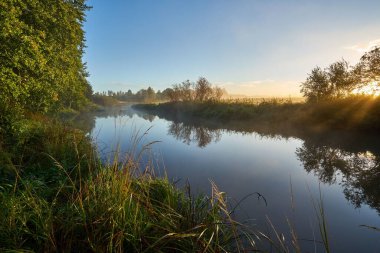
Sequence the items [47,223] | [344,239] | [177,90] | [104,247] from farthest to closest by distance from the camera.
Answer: [177,90] < [344,239] < [47,223] < [104,247]

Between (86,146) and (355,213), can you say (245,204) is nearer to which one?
(355,213)

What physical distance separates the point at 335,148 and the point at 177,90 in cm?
5197

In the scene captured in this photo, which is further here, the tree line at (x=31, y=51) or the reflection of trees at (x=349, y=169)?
the tree line at (x=31, y=51)

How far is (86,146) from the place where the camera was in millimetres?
9758

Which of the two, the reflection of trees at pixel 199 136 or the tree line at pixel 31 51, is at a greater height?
the tree line at pixel 31 51

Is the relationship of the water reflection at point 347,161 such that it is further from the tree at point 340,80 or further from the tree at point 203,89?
the tree at point 203,89

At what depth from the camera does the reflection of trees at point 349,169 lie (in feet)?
25.0

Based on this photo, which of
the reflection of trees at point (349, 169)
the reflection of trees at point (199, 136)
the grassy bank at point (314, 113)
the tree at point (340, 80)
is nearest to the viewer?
the reflection of trees at point (349, 169)

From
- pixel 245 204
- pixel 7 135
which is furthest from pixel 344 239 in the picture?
pixel 7 135

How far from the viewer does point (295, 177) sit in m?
9.60

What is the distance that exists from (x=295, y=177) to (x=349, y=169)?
2455mm

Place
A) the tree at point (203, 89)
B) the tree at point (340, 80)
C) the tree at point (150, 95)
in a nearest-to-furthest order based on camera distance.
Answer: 1. the tree at point (340, 80)
2. the tree at point (203, 89)
3. the tree at point (150, 95)

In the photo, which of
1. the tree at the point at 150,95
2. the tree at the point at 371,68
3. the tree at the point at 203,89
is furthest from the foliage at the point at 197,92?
the tree at the point at 150,95

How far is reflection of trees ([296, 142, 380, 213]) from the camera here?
25.0 feet
